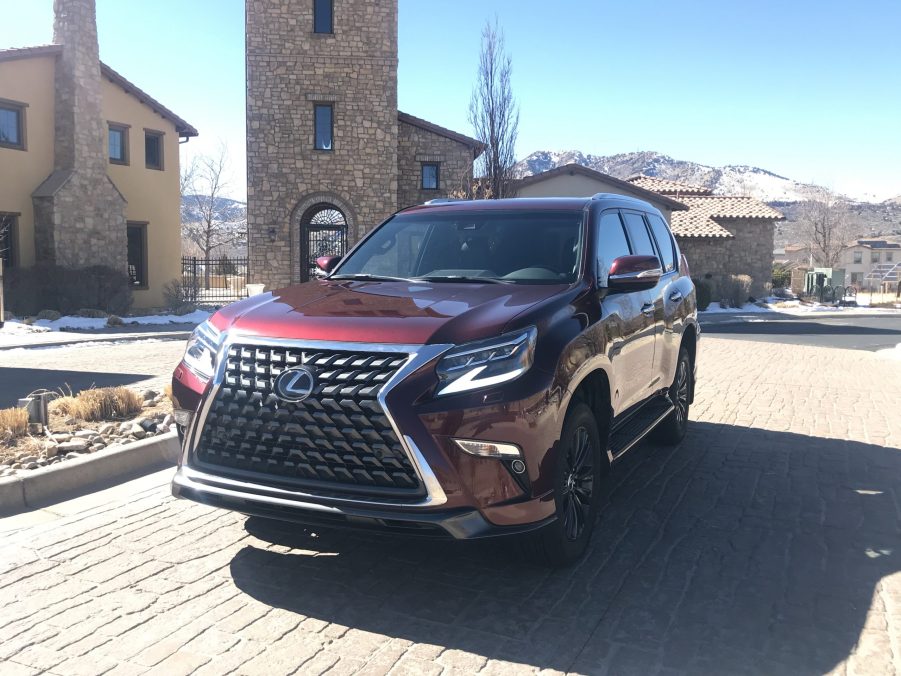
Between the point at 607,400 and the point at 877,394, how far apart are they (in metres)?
7.84

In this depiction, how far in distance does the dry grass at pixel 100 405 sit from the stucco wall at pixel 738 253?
32577mm

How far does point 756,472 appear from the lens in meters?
6.29

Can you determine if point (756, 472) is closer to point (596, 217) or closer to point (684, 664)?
point (596, 217)

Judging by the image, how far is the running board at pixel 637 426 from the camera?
188 inches

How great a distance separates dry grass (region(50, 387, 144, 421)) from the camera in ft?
23.4

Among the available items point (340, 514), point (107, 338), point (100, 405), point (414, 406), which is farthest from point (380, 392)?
point (107, 338)

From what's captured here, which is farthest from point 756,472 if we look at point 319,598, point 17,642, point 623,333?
point 17,642

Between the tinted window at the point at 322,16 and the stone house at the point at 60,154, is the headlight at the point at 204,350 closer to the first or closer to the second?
the stone house at the point at 60,154

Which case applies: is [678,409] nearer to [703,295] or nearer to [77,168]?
[77,168]

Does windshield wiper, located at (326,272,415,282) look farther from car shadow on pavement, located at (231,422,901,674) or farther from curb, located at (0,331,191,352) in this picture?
curb, located at (0,331,191,352)

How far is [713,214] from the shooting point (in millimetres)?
39500

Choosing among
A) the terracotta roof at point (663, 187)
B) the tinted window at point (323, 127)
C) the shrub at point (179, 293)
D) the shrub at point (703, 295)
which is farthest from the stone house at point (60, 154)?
the terracotta roof at point (663, 187)

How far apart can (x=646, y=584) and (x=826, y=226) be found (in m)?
83.4

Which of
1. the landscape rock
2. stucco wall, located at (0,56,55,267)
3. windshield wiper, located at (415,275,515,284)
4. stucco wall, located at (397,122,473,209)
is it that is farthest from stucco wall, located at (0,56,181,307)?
windshield wiper, located at (415,275,515,284)
